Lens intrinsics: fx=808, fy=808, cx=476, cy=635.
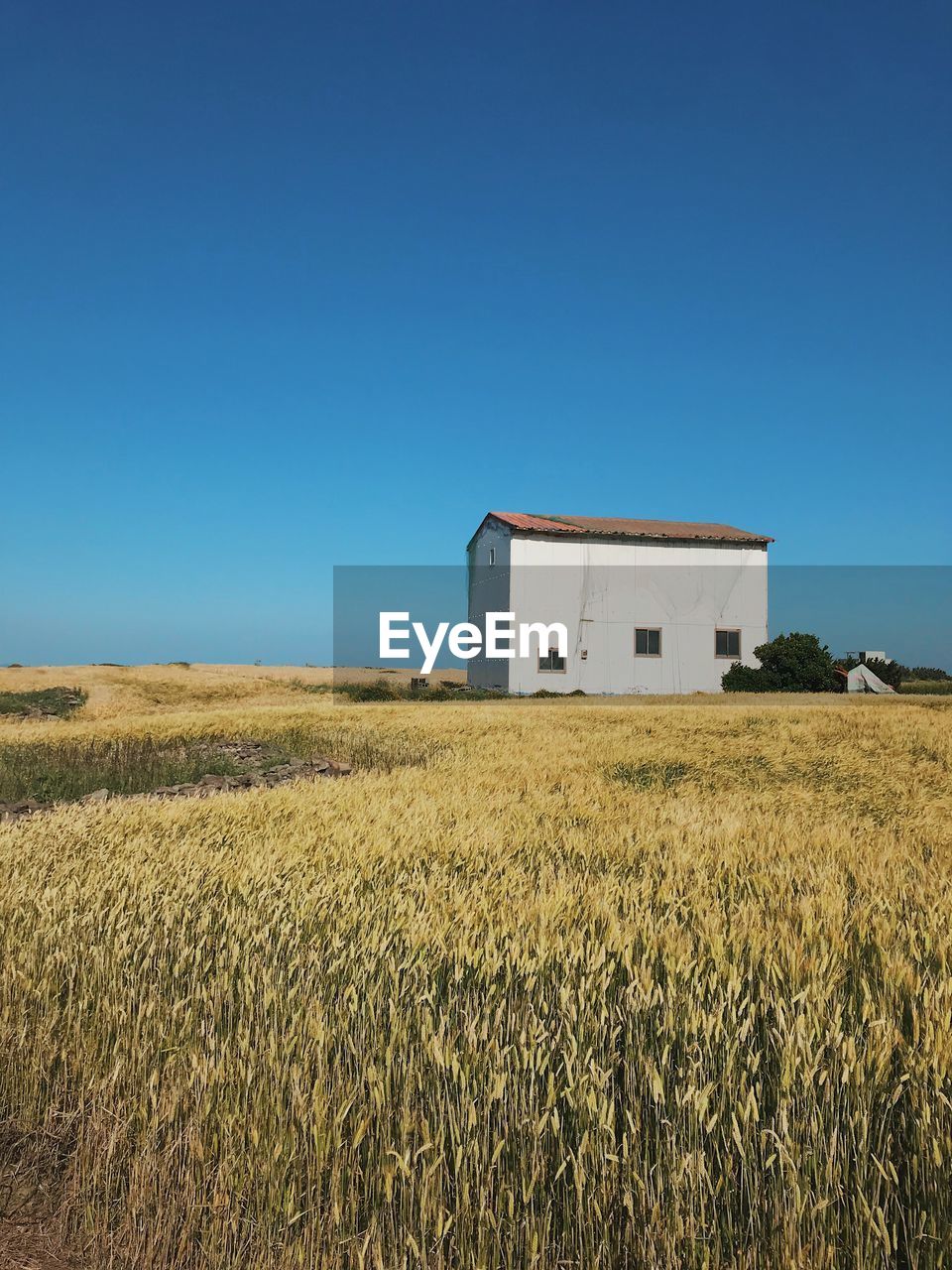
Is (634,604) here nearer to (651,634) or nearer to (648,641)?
(651,634)

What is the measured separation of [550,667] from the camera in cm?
3472

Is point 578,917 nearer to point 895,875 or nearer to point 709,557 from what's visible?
point 895,875

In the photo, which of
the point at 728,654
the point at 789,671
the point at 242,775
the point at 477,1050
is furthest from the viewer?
the point at 728,654

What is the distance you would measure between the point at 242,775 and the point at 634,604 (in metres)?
25.1

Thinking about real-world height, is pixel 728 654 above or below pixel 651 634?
below

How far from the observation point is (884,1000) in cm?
308

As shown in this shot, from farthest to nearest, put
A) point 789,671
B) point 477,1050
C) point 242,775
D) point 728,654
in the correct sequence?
1. point 728,654
2. point 789,671
3. point 242,775
4. point 477,1050

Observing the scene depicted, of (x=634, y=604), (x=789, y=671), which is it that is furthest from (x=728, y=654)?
(x=634, y=604)

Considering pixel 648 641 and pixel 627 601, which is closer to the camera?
pixel 627 601

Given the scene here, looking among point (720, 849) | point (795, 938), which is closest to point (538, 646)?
point (720, 849)

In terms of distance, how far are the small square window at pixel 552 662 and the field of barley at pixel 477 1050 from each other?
1109 inches

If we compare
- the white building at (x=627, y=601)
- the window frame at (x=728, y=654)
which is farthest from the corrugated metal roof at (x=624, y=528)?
the window frame at (x=728, y=654)

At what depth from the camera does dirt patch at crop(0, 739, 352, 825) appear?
10430mm

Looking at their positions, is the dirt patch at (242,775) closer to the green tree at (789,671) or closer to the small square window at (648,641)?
the small square window at (648,641)
